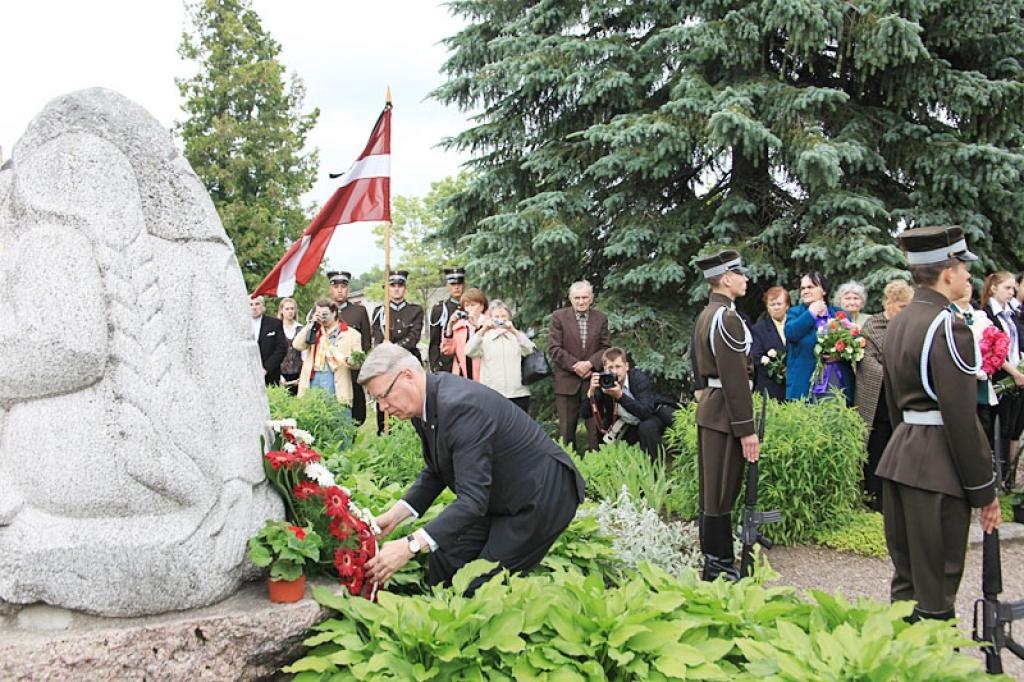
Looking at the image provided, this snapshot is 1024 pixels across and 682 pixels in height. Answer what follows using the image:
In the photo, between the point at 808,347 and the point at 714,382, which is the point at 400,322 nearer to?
the point at 808,347

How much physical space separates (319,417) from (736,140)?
495cm

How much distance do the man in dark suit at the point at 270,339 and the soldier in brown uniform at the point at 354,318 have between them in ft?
2.34

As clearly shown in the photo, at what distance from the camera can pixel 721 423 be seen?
4.95 meters

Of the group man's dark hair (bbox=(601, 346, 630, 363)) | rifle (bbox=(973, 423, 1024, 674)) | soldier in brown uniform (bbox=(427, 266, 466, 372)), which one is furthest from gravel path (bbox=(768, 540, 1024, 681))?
soldier in brown uniform (bbox=(427, 266, 466, 372))

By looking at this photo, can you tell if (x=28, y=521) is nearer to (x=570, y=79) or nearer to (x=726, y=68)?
(x=570, y=79)

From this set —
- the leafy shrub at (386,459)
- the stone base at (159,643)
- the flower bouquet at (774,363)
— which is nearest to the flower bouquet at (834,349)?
the flower bouquet at (774,363)

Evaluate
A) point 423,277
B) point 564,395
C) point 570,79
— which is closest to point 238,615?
point 564,395

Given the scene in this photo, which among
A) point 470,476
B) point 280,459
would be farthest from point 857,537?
point 280,459

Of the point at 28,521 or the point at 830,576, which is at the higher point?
the point at 28,521

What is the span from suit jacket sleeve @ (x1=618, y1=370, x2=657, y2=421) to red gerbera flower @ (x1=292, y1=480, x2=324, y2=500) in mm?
4185

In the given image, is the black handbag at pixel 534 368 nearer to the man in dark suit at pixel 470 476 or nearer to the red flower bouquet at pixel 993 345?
the red flower bouquet at pixel 993 345

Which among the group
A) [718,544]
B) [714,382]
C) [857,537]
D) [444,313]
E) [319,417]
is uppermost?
[444,313]

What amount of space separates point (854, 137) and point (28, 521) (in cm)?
828

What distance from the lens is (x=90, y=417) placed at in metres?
3.15
